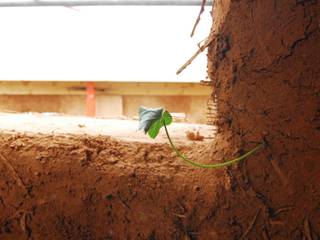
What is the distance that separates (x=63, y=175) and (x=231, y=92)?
1.68 feet

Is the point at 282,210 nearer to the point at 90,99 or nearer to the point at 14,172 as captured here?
the point at 14,172

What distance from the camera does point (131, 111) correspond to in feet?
9.70

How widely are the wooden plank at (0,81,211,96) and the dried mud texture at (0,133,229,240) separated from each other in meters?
1.88

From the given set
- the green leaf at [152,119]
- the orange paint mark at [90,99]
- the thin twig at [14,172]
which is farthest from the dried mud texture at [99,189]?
the orange paint mark at [90,99]

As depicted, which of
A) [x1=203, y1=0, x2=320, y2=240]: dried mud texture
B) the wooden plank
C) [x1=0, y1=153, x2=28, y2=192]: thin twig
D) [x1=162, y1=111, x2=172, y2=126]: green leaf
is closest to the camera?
[x1=203, y1=0, x2=320, y2=240]: dried mud texture

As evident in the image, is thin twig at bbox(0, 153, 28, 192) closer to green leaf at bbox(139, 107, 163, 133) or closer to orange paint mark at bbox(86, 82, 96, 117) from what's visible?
green leaf at bbox(139, 107, 163, 133)

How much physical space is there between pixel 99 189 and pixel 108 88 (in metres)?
2.09

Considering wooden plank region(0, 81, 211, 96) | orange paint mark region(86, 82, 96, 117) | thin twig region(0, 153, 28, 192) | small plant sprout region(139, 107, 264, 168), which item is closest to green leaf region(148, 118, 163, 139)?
small plant sprout region(139, 107, 264, 168)

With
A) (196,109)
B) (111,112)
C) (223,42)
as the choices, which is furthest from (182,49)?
(223,42)

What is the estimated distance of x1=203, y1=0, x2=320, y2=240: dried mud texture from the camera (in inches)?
27.8

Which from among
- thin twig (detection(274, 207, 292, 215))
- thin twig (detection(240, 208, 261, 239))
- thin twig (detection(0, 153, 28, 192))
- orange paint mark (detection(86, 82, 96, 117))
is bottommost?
thin twig (detection(240, 208, 261, 239))

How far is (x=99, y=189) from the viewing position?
883mm

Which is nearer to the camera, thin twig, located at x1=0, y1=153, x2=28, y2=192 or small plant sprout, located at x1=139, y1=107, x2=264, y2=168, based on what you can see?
small plant sprout, located at x1=139, y1=107, x2=264, y2=168

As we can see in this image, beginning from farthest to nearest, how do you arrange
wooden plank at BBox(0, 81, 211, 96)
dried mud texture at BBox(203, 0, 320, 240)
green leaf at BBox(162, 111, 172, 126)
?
wooden plank at BBox(0, 81, 211, 96) → green leaf at BBox(162, 111, 172, 126) → dried mud texture at BBox(203, 0, 320, 240)
